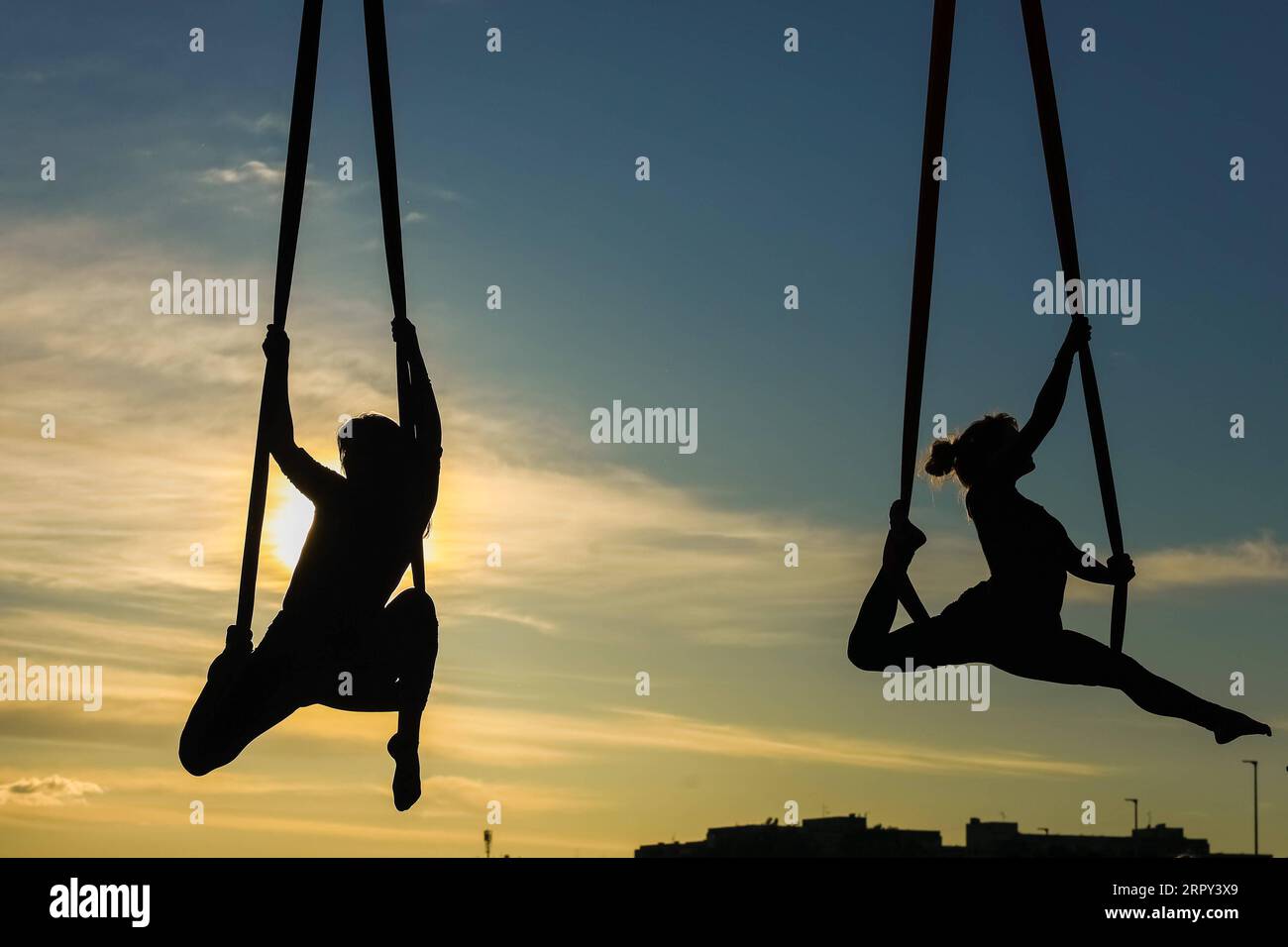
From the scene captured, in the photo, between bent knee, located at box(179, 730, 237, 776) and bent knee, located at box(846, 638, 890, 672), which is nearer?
bent knee, located at box(179, 730, 237, 776)

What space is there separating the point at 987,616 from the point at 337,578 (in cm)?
411

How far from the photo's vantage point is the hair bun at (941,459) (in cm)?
1208

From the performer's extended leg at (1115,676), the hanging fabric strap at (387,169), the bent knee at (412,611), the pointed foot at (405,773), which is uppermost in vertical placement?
the hanging fabric strap at (387,169)

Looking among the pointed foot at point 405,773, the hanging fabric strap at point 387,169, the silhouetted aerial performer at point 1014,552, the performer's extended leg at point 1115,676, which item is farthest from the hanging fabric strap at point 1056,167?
the pointed foot at point 405,773

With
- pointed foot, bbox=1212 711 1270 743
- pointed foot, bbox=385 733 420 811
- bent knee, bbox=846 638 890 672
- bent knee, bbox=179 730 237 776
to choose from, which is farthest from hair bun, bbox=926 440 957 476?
bent knee, bbox=179 730 237 776

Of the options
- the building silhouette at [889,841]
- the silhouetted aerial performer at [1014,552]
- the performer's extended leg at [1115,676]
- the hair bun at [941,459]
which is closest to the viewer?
the silhouetted aerial performer at [1014,552]

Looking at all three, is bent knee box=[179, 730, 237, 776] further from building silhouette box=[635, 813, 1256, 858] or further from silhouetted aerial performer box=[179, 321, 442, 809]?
building silhouette box=[635, 813, 1256, 858]

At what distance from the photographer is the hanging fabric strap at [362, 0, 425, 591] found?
1017 cm

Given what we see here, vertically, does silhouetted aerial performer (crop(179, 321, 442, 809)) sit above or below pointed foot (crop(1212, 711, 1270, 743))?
above

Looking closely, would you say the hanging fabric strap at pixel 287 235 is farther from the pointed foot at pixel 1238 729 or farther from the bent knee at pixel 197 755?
the pointed foot at pixel 1238 729

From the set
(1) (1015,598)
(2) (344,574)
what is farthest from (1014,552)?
(2) (344,574)

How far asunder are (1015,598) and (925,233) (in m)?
2.41
